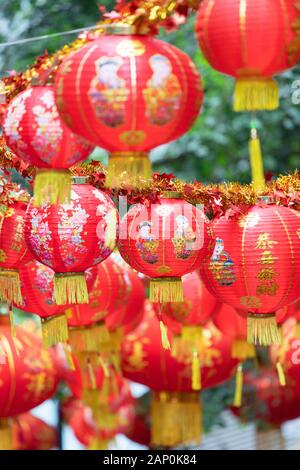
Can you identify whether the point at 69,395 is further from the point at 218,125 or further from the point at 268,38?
the point at 268,38

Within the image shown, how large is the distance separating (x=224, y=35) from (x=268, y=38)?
0.44 ft

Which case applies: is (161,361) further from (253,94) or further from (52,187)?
(253,94)

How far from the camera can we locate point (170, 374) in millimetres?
7609

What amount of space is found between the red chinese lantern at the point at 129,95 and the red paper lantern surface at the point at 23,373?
2448mm

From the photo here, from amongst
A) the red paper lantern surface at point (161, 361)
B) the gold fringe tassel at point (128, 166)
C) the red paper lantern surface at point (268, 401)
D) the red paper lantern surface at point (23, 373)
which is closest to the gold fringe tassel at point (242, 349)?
the red paper lantern surface at point (161, 361)

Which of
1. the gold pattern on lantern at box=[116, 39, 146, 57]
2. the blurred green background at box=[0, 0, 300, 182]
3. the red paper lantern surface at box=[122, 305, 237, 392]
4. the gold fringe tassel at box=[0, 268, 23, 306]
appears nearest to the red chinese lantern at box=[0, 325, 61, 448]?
the red paper lantern surface at box=[122, 305, 237, 392]

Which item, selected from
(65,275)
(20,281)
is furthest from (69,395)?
(65,275)

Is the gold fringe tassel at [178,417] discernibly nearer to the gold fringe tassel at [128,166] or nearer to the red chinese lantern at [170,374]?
the red chinese lantern at [170,374]

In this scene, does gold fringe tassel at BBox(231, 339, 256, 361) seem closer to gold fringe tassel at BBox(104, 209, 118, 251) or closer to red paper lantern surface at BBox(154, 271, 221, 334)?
red paper lantern surface at BBox(154, 271, 221, 334)

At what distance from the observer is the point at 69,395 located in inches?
384

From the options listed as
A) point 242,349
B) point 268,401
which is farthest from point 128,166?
point 268,401

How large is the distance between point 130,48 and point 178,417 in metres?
3.23

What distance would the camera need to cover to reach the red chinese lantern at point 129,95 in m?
4.81

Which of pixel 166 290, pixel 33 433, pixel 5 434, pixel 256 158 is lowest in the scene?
pixel 5 434
